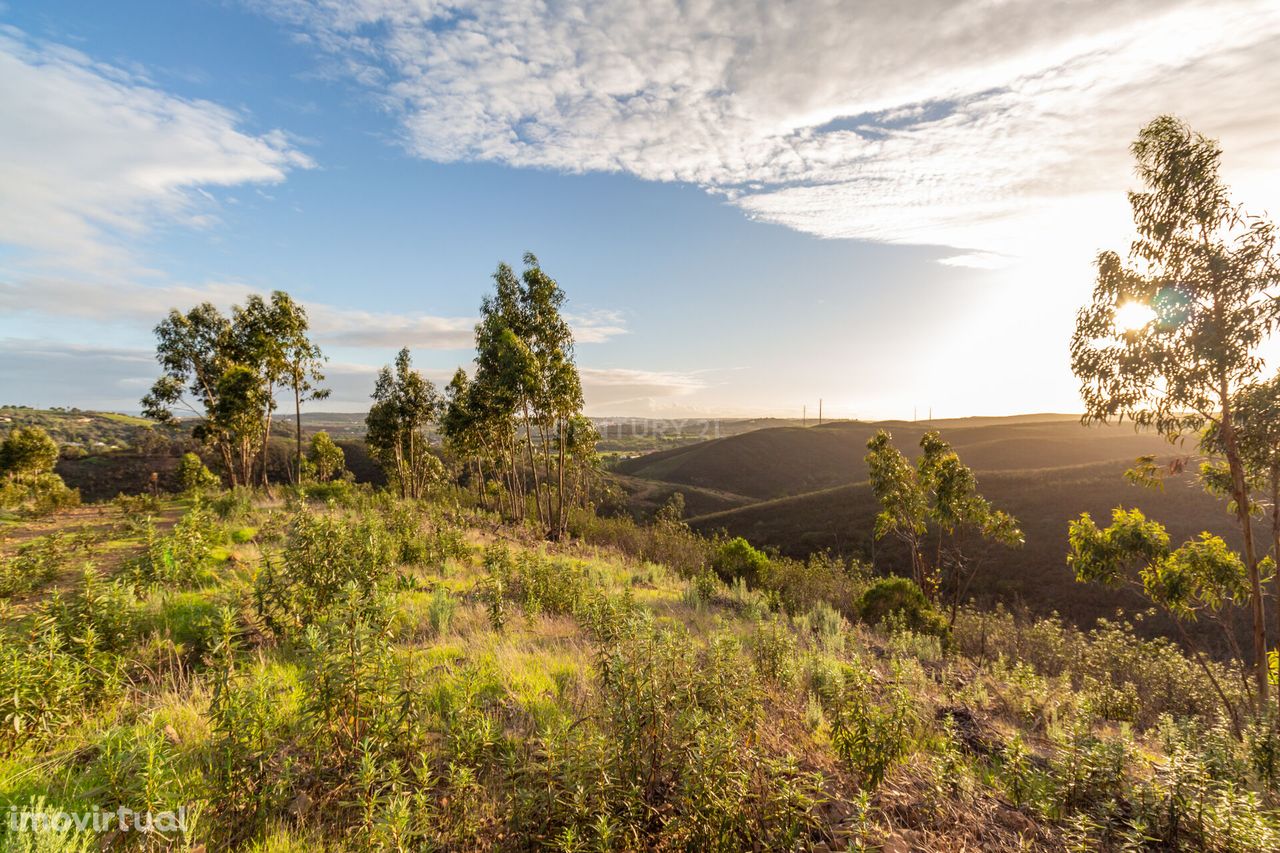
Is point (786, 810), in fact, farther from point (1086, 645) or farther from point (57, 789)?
point (1086, 645)

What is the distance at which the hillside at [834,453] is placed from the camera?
76000 millimetres

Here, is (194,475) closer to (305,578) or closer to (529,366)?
(529,366)

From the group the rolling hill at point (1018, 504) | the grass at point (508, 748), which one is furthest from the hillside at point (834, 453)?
the grass at point (508, 748)

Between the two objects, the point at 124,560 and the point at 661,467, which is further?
the point at 661,467

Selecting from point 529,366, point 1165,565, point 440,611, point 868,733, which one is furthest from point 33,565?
point 1165,565

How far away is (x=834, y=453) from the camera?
11419cm

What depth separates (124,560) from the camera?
24.9 ft

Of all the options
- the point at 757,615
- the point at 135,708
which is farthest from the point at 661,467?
the point at 135,708

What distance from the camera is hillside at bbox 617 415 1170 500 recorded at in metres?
76.0

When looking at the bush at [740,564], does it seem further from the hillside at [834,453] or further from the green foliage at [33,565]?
the hillside at [834,453]

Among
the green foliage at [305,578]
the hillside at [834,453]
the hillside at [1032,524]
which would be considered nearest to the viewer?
the green foliage at [305,578]

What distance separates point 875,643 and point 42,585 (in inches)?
575

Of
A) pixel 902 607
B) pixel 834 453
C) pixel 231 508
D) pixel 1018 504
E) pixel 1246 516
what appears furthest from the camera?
pixel 834 453

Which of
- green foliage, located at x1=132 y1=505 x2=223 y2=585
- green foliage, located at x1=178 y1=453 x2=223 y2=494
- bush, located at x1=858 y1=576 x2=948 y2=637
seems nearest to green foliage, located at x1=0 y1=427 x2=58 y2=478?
green foliage, located at x1=178 y1=453 x2=223 y2=494
